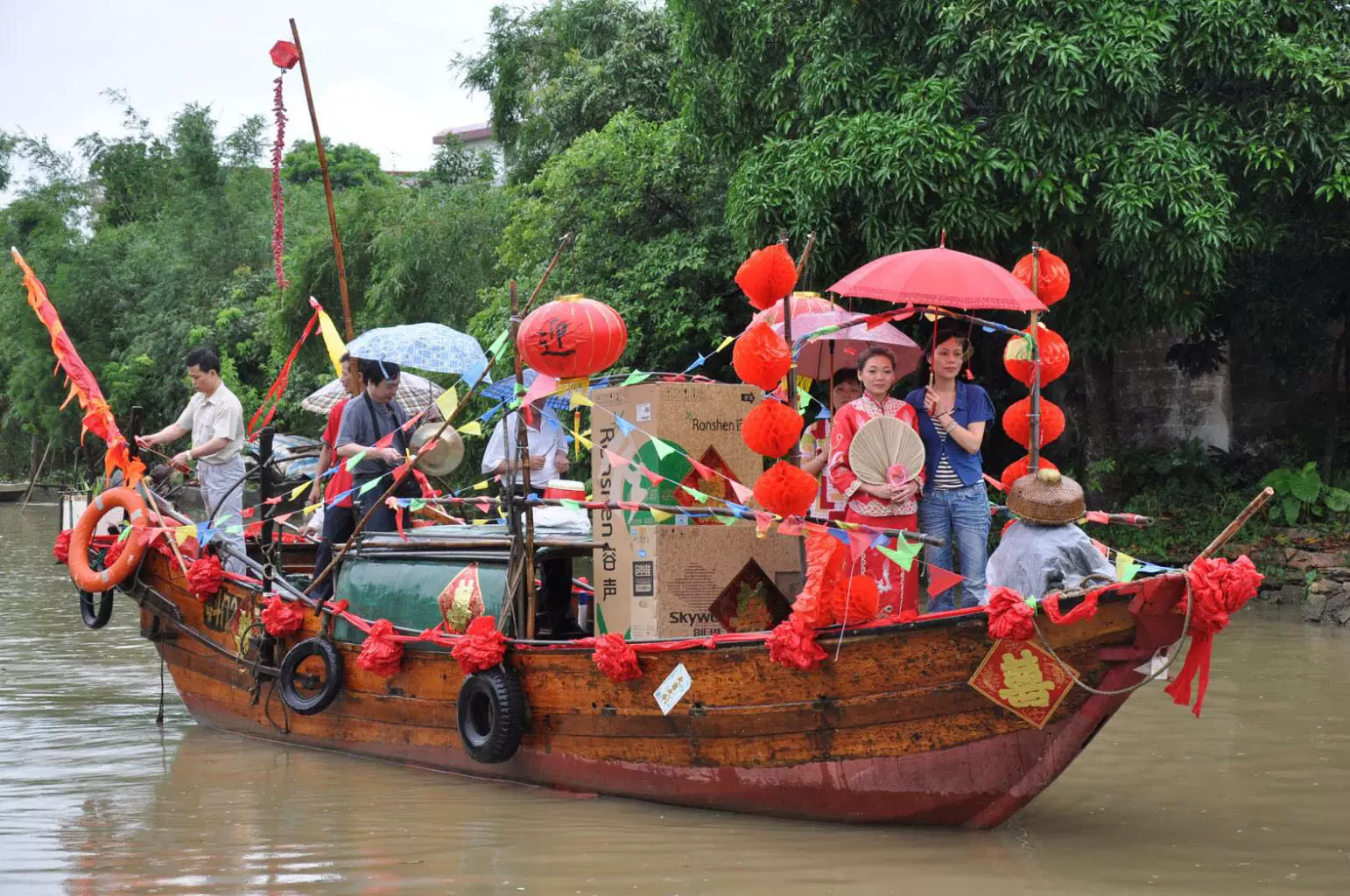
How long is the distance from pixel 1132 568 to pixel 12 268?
37.3m

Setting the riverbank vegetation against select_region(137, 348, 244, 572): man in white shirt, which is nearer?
select_region(137, 348, 244, 572): man in white shirt

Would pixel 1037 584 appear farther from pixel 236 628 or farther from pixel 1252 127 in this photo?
pixel 1252 127

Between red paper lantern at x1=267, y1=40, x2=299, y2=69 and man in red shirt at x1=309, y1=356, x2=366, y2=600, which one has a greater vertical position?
red paper lantern at x1=267, y1=40, x2=299, y2=69

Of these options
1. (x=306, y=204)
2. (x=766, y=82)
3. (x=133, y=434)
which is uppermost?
(x=306, y=204)

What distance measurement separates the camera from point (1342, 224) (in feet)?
42.0

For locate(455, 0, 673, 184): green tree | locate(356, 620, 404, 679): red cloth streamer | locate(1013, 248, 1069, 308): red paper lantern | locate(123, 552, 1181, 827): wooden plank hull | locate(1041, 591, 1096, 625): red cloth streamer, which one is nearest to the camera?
locate(1041, 591, 1096, 625): red cloth streamer

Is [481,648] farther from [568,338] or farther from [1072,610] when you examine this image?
[1072,610]

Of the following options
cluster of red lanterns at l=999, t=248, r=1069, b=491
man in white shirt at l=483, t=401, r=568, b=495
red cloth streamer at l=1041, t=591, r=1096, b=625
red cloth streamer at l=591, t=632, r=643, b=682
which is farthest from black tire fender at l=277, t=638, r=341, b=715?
red cloth streamer at l=1041, t=591, r=1096, b=625

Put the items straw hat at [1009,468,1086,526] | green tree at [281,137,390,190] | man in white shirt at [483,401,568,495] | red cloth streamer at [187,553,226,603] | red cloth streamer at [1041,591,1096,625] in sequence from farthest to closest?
green tree at [281,137,390,190]
man in white shirt at [483,401,568,495]
red cloth streamer at [187,553,226,603]
straw hat at [1009,468,1086,526]
red cloth streamer at [1041,591,1096,625]

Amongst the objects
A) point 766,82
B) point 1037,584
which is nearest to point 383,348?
point 1037,584

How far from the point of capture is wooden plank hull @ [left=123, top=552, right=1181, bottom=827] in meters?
4.98

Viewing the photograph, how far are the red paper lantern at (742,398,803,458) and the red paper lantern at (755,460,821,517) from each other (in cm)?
7

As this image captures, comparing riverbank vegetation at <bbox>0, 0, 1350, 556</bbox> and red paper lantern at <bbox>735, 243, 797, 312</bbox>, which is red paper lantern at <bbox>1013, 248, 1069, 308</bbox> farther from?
riverbank vegetation at <bbox>0, 0, 1350, 556</bbox>

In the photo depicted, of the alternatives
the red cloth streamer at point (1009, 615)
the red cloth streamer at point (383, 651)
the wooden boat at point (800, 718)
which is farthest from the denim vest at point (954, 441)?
the red cloth streamer at point (383, 651)
